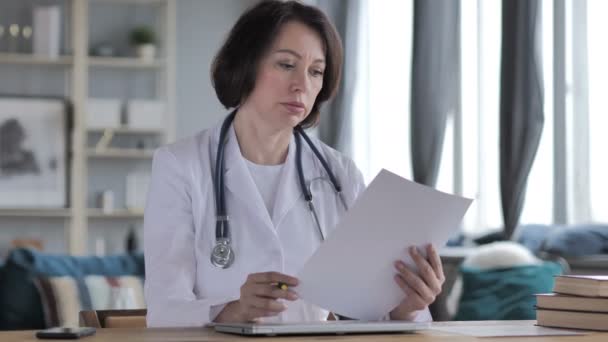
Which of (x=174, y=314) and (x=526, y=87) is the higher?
(x=526, y=87)

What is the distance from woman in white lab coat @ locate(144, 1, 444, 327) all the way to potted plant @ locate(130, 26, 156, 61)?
501 centimetres

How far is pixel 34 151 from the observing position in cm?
741

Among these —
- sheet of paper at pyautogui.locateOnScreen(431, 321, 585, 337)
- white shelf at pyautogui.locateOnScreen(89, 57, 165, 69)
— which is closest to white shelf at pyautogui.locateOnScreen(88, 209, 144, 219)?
white shelf at pyautogui.locateOnScreen(89, 57, 165, 69)

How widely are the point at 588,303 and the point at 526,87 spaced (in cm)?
258

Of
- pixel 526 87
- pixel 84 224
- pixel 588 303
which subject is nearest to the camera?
pixel 588 303

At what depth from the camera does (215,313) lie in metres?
2.04

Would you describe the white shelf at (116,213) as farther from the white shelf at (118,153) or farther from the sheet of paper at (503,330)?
the sheet of paper at (503,330)

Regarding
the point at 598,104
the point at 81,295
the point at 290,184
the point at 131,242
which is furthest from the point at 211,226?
the point at 131,242

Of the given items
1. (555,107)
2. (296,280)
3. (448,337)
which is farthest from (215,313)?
(555,107)

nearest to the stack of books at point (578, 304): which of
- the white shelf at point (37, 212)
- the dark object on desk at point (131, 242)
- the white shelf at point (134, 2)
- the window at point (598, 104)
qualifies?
the window at point (598, 104)

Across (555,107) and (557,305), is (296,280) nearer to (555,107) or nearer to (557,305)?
(557,305)

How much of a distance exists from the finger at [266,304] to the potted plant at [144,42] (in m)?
5.70

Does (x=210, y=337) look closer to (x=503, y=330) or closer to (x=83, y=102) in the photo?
(x=503, y=330)

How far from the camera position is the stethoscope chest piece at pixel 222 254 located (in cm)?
Answer: 220
